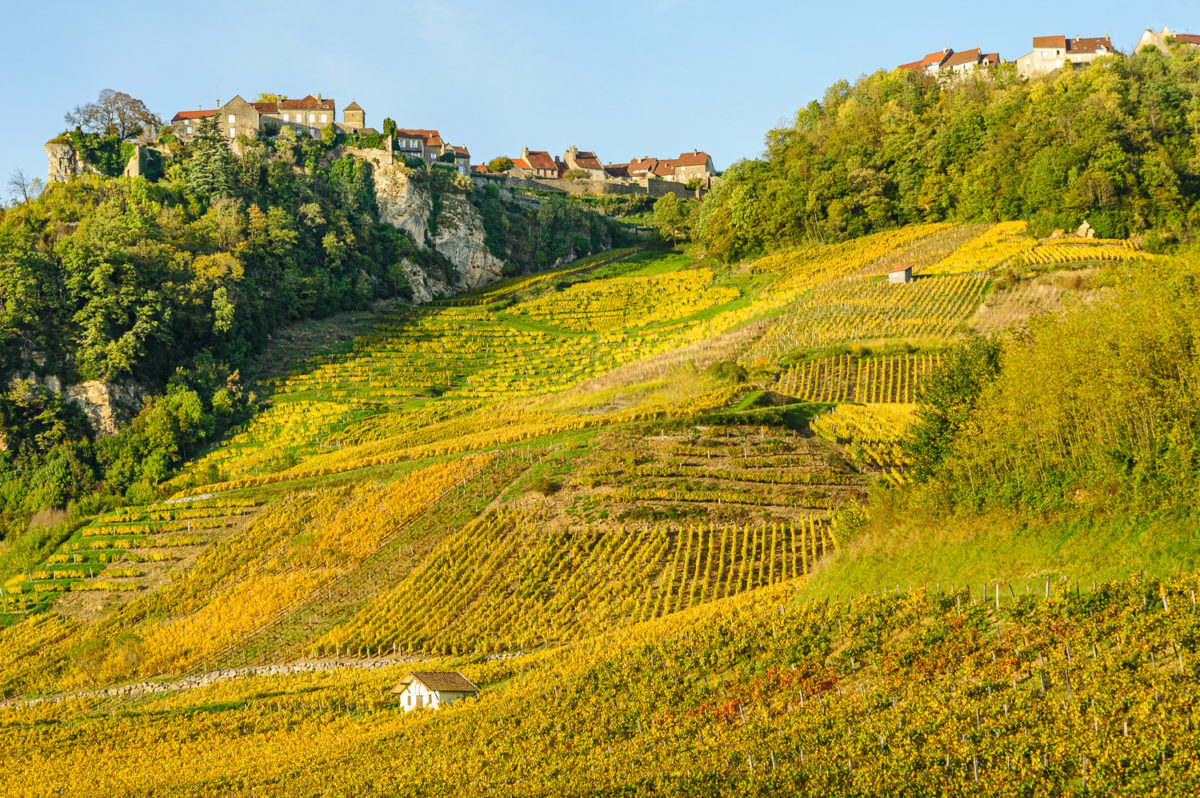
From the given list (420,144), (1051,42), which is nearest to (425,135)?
(420,144)

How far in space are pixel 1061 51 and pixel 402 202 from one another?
7336 cm

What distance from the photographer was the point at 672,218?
116 meters

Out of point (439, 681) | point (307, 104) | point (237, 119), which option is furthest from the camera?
point (307, 104)

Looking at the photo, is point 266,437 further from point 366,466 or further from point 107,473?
point 366,466

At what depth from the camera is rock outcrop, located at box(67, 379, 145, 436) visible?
7156cm

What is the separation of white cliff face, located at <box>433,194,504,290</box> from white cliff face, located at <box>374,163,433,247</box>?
2029 mm

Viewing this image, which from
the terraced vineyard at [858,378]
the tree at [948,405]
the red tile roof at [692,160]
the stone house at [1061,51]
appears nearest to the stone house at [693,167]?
the red tile roof at [692,160]

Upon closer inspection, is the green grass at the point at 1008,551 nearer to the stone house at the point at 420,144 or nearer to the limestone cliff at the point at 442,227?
the limestone cliff at the point at 442,227

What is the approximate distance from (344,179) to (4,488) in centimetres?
4922

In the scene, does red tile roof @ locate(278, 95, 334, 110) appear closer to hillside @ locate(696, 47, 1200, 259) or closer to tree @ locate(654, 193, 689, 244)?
tree @ locate(654, 193, 689, 244)

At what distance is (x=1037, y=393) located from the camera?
30719 mm

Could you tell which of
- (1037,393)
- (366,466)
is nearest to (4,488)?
(366,466)

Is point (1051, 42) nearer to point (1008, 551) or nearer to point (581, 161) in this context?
point (581, 161)

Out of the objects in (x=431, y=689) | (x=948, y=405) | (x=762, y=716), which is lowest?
(x=431, y=689)
